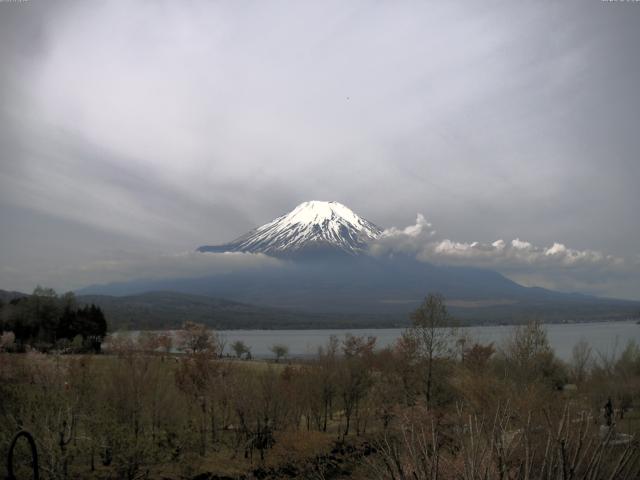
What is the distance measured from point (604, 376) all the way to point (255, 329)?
539 ft

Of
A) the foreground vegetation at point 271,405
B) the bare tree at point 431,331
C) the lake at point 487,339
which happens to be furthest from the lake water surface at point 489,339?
the foreground vegetation at point 271,405

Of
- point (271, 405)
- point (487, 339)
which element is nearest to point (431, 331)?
point (271, 405)

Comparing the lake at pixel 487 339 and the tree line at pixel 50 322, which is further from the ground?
the tree line at pixel 50 322

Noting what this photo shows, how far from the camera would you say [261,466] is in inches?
1065

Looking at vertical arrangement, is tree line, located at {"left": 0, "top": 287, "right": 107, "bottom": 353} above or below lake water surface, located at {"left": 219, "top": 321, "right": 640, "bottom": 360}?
above

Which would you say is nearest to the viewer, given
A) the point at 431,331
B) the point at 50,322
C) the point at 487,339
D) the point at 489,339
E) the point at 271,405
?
the point at 271,405

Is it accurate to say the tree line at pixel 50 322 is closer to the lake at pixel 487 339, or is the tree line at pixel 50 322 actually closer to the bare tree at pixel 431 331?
the lake at pixel 487 339

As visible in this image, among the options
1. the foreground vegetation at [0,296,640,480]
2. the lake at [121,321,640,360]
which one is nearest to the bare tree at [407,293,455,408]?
the foreground vegetation at [0,296,640,480]

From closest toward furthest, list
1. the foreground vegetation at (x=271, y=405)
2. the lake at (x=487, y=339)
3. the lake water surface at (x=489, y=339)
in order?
the foreground vegetation at (x=271, y=405) → the lake at (x=487, y=339) → the lake water surface at (x=489, y=339)

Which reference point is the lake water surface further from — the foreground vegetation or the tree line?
the tree line

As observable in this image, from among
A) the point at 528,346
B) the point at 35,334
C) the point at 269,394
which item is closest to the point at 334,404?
the point at 269,394

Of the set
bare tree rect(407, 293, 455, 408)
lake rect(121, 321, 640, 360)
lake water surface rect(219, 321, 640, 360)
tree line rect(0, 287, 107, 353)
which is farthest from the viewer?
lake water surface rect(219, 321, 640, 360)

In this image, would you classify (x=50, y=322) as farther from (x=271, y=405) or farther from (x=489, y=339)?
(x=489, y=339)

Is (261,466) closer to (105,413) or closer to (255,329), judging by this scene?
(105,413)
